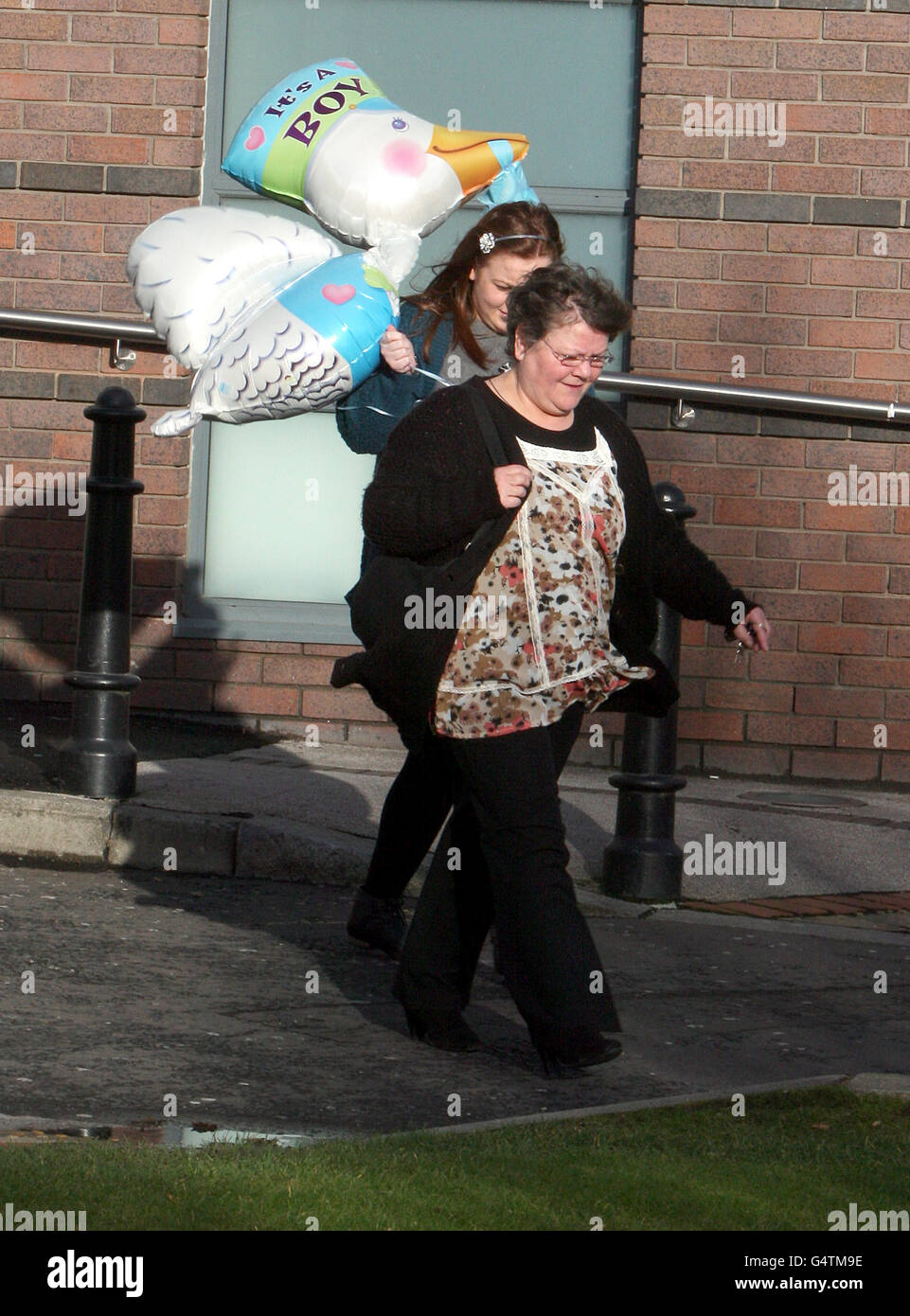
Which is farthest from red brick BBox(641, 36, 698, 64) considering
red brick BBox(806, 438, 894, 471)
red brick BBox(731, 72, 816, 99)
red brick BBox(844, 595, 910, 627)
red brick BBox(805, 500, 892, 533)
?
red brick BBox(844, 595, 910, 627)

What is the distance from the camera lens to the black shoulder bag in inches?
167

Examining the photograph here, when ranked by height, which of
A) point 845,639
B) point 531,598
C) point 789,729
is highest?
point 531,598

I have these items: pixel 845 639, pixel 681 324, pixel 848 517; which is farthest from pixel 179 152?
pixel 845 639

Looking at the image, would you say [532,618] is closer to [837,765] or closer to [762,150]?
[837,765]

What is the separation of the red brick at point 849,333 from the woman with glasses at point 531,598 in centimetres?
417

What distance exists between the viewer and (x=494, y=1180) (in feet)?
11.0

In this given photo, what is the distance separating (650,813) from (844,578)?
2464mm

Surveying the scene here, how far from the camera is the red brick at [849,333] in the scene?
27.4ft

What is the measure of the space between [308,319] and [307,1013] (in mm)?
1683

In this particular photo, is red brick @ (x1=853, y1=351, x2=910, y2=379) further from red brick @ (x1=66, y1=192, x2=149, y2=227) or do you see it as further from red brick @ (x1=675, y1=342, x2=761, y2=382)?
red brick @ (x1=66, y1=192, x2=149, y2=227)

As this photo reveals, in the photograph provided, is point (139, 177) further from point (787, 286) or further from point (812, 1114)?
point (812, 1114)

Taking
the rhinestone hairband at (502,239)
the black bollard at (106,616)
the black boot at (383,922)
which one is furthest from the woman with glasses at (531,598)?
the black bollard at (106,616)

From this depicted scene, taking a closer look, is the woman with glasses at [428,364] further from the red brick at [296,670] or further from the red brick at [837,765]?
the red brick at [837,765]

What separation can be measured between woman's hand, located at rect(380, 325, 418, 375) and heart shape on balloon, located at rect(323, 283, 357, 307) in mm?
127
